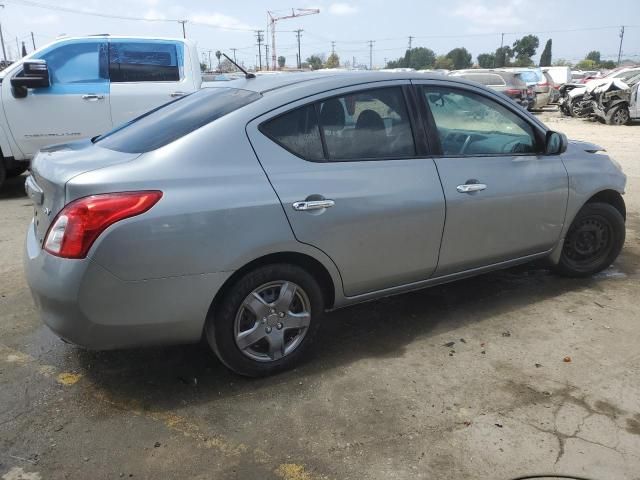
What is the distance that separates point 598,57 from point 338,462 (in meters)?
142

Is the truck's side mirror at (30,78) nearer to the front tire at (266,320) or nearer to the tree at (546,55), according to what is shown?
the front tire at (266,320)

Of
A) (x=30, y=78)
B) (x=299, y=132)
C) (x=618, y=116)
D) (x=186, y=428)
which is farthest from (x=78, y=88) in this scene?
(x=618, y=116)

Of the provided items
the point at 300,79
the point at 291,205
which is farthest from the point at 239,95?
the point at 291,205

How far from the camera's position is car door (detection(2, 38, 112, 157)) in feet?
23.4

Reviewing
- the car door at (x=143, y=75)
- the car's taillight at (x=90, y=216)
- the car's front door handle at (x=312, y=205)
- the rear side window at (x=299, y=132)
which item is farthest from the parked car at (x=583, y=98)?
the car's taillight at (x=90, y=216)

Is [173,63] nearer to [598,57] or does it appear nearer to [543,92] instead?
[543,92]

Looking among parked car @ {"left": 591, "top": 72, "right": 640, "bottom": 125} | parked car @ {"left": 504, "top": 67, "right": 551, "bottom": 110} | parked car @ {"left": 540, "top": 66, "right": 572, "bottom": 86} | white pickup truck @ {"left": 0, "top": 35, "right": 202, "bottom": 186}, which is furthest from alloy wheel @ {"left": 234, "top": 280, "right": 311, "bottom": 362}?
parked car @ {"left": 540, "top": 66, "right": 572, "bottom": 86}

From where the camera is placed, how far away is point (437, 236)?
3482mm

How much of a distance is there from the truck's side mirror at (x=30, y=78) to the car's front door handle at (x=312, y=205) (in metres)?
5.50

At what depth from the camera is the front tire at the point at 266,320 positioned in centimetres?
288

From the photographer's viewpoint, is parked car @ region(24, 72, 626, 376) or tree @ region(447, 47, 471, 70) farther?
tree @ region(447, 47, 471, 70)

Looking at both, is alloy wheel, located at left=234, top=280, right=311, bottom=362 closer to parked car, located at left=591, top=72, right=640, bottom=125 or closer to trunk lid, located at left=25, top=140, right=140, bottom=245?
trunk lid, located at left=25, top=140, right=140, bottom=245

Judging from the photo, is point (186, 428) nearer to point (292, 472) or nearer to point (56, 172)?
point (292, 472)

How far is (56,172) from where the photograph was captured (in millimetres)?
2777
